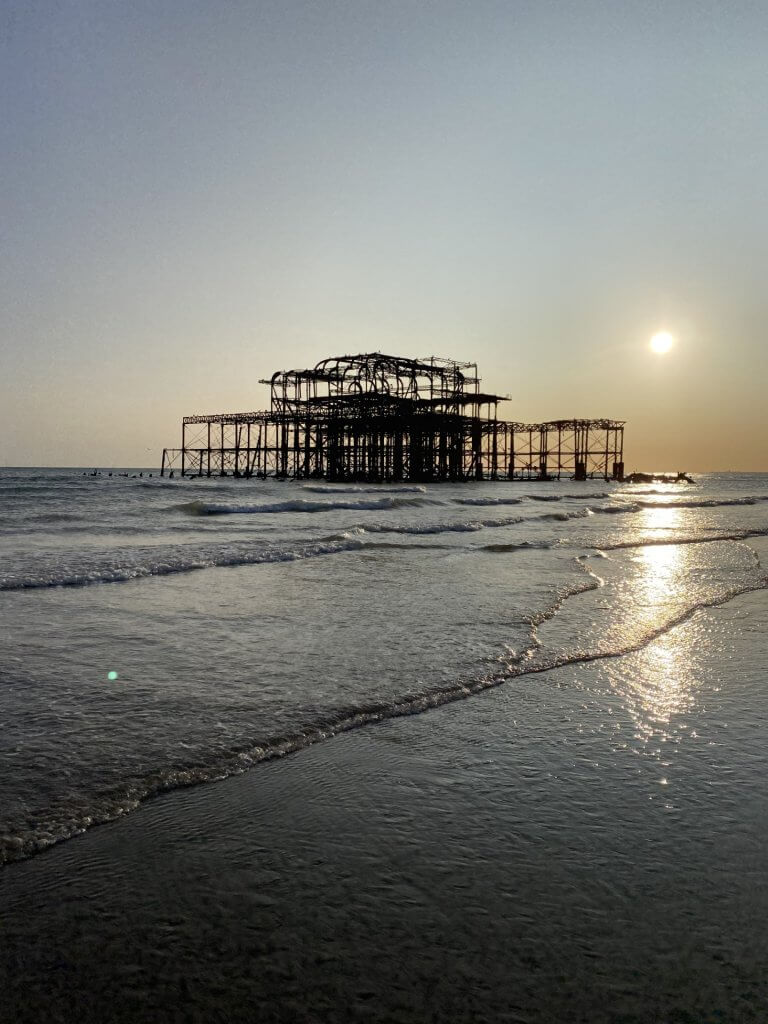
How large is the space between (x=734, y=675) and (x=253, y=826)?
3750 mm

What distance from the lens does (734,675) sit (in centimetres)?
502

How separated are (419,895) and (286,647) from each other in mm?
3611

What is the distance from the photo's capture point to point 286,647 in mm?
5719

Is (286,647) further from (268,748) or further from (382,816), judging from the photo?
(382,816)

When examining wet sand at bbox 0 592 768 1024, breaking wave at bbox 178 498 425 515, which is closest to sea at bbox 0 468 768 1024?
wet sand at bbox 0 592 768 1024

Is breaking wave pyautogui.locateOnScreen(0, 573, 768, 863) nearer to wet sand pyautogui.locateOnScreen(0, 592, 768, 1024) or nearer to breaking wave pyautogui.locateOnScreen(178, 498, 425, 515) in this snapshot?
wet sand pyautogui.locateOnScreen(0, 592, 768, 1024)

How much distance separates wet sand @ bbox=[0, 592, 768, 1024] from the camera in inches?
70.6

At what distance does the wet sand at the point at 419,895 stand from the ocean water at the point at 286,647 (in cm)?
19

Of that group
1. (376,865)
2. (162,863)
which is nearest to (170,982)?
(162,863)

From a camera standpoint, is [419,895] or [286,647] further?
[286,647]

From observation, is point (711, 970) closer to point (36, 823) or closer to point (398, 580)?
point (36, 823)

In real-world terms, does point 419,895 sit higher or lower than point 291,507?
lower

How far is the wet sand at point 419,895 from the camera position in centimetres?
179

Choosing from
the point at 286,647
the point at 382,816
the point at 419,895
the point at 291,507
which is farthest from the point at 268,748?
the point at 291,507
